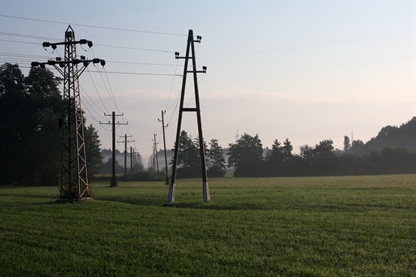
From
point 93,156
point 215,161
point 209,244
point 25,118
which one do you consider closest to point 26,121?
point 25,118

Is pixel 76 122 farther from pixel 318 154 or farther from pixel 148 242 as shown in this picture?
pixel 318 154

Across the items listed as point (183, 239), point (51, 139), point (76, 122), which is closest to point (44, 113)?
point (51, 139)

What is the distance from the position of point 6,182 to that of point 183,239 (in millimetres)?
75805

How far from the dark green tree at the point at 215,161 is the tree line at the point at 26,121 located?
57.4 meters

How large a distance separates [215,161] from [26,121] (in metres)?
63.8

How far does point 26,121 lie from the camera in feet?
281

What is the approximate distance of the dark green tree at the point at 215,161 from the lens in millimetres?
138137

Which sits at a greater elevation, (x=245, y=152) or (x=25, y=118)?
(x=25, y=118)

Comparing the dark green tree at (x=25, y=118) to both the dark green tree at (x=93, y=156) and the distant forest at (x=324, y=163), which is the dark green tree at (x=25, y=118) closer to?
the dark green tree at (x=93, y=156)

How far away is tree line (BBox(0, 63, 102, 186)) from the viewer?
264ft

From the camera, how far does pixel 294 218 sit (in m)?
22.8

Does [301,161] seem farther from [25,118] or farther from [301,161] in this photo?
[25,118]

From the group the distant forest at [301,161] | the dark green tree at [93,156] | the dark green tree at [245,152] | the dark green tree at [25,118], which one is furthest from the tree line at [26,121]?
the dark green tree at [245,152]

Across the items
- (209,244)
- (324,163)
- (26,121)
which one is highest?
(26,121)
